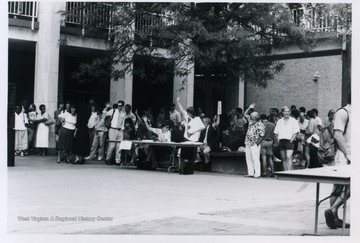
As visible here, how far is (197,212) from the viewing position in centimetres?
781

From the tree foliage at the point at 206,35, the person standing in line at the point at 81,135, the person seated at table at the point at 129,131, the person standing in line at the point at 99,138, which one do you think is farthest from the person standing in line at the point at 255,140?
the person standing in line at the point at 99,138

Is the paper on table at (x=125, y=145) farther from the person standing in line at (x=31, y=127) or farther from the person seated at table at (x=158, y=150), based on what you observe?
the person standing in line at (x=31, y=127)

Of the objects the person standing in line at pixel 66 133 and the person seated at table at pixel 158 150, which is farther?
the person standing in line at pixel 66 133

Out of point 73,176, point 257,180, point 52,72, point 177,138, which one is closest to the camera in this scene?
point 73,176

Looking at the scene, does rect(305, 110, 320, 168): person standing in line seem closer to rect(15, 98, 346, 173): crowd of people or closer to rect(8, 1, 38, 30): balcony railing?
rect(15, 98, 346, 173): crowd of people

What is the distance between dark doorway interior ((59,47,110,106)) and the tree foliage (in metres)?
3.73

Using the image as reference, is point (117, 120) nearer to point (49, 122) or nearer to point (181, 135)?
Answer: point (49, 122)

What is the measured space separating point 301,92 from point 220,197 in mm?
12928

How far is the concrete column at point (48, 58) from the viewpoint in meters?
17.2

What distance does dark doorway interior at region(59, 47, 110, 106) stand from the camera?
1966 centimetres

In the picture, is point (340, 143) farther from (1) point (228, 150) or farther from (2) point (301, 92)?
(2) point (301, 92)

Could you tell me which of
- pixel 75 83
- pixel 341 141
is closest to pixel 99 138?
pixel 75 83

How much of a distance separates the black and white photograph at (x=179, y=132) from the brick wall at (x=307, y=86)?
0.16 ft

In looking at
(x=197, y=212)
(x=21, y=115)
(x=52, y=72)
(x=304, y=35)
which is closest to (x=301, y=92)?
(x=304, y=35)
